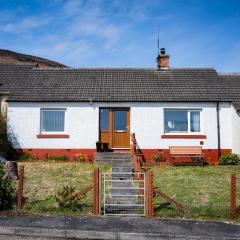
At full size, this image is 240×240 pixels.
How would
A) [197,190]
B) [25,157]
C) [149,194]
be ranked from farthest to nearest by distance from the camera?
[25,157] < [197,190] < [149,194]

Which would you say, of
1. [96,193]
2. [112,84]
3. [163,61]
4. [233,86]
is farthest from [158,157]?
[96,193]

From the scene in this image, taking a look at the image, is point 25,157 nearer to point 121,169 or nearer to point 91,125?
point 91,125

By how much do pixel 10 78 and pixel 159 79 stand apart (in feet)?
30.5

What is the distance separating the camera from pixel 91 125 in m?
19.1

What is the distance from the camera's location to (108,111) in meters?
19.4

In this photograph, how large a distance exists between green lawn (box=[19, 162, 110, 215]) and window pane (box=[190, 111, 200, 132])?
19.8 ft

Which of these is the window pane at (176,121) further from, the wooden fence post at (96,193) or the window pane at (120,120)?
the wooden fence post at (96,193)

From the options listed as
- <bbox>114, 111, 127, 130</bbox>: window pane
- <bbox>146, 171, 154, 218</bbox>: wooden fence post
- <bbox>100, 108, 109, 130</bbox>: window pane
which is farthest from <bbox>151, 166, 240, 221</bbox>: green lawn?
<bbox>100, 108, 109, 130</bbox>: window pane

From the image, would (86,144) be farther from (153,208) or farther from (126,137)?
(153,208)

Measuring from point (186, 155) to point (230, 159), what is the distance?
91.6 inches

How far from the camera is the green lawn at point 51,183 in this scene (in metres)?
10.7

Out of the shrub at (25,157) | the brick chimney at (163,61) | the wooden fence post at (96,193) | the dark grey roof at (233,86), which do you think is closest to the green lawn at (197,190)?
the wooden fence post at (96,193)

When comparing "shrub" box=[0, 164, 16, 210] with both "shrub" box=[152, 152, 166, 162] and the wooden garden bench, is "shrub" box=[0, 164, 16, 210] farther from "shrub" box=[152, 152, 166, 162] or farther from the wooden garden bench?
the wooden garden bench

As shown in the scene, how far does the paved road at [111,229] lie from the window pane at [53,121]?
10.0 meters
